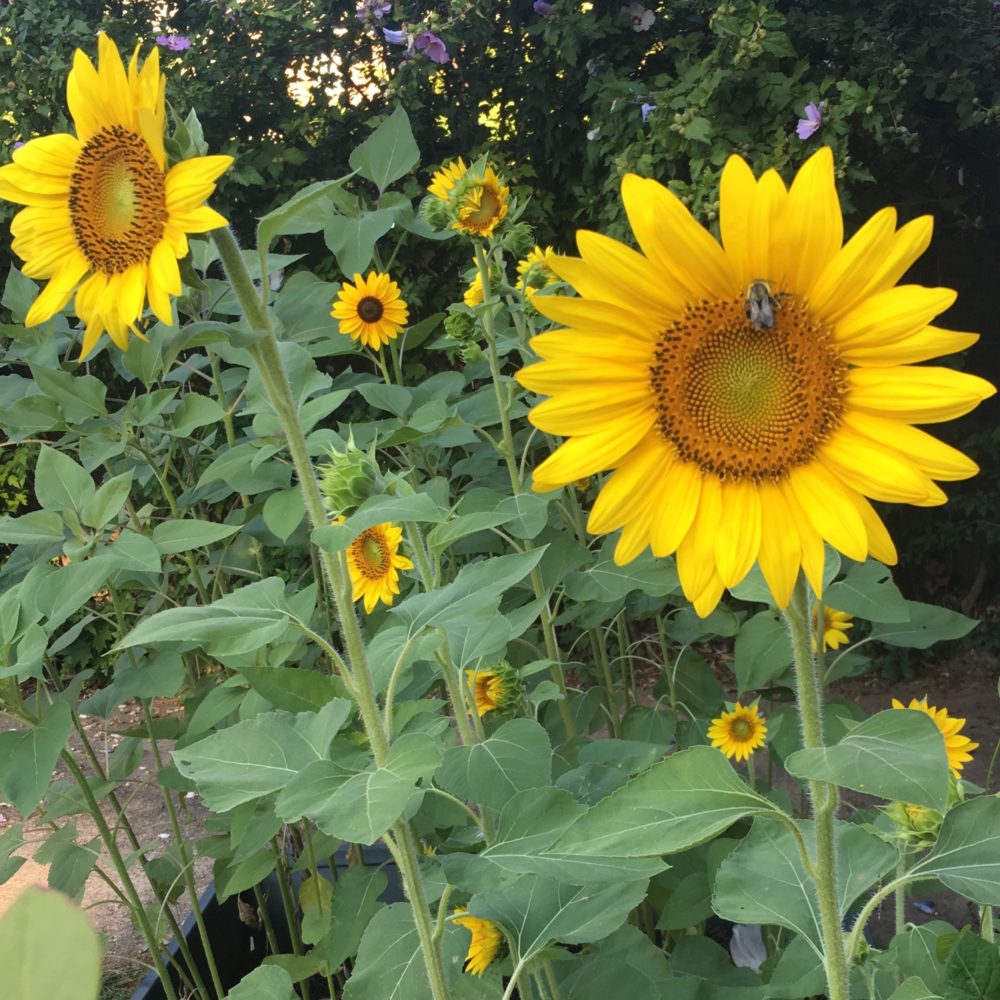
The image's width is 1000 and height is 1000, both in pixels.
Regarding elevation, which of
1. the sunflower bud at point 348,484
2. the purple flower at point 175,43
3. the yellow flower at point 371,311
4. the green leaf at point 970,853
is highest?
the purple flower at point 175,43

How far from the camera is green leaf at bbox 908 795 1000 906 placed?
700mm

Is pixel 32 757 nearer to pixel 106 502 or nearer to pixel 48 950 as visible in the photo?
pixel 106 502

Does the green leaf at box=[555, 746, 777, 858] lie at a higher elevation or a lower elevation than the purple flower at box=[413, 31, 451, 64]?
lower

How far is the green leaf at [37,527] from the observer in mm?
1114

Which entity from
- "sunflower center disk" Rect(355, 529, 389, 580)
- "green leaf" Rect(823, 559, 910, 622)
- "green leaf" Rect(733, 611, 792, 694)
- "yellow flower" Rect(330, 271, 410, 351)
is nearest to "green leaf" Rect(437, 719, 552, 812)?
"sunflower center disk" Rect(355, 529, 389, 580)

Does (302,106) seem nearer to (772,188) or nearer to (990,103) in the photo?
(990,103)

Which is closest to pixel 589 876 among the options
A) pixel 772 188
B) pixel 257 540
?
pixel 772 188

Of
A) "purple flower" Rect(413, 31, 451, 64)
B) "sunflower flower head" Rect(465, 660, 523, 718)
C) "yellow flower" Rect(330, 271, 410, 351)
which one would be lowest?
"sunflower flower head" Rect(465, 660, 523, 718)

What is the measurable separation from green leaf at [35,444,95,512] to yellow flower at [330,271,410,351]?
27.7 inches

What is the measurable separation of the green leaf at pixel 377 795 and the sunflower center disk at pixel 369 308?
1.18 metres

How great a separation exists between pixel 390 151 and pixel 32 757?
961 millimetres

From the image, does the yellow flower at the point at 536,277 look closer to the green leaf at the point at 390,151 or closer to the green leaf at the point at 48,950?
the green leaf at the point at 390,151

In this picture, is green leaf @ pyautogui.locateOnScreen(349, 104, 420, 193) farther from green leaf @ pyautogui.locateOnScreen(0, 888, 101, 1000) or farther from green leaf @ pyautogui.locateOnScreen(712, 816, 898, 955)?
green leaf @ pyautogui.locateOnScreen(0, 888, 101, 1000)

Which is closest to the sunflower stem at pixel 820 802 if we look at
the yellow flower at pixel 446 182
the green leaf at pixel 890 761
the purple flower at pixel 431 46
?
the green leaf at pixel 890 761
